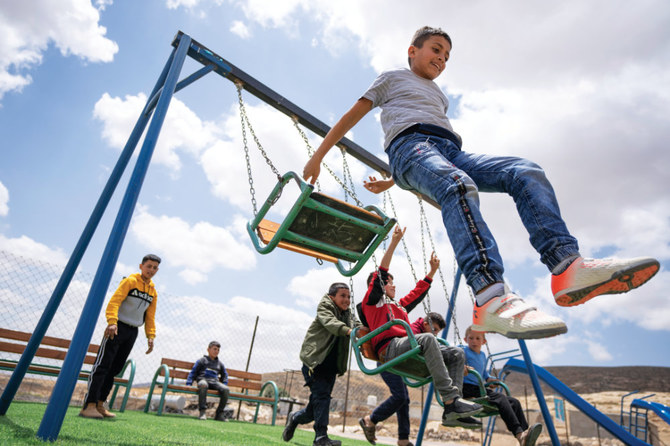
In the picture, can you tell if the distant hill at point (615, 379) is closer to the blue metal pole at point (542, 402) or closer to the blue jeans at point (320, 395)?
Result: the blue metal pole at point (542, 402)

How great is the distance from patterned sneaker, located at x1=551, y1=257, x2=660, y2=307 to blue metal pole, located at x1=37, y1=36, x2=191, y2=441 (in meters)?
2.58

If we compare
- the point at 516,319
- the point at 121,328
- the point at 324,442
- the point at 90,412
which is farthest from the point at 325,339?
the point at 516,319

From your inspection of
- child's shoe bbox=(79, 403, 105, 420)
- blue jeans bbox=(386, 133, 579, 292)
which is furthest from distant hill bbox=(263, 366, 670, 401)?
blue jeans bbox=(386, 133, 579, 292)

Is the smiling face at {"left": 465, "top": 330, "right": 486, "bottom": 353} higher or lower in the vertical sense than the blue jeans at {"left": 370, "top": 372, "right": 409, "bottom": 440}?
higher

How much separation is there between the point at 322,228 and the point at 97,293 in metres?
1.49

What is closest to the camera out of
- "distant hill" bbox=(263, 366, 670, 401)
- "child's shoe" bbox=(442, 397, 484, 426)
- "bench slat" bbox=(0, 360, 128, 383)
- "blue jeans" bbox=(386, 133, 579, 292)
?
"blue jeans" bbox=(386, 133, 579, 292)

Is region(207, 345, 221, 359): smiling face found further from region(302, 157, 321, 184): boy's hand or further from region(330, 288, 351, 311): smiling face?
region(302, 157, 321, 184): boy's hand

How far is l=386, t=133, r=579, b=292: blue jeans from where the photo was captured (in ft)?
4.81

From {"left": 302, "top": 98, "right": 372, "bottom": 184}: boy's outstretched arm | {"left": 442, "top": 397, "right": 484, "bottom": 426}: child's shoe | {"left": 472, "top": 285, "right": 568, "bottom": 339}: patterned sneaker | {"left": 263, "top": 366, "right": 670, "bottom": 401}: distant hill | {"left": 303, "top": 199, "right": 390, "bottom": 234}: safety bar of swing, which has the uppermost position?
{"left": 263, "top": 366, "right": 670, "bottom": 401}: distant hill

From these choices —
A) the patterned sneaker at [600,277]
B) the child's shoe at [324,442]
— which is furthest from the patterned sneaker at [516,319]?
the child's shoe at [324,442]

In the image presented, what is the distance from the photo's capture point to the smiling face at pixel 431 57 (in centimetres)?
230

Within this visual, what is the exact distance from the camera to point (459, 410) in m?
2.62

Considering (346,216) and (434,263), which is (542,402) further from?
(346,216)

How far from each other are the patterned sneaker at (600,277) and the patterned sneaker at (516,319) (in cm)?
19
